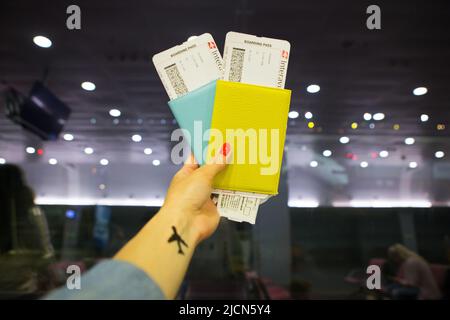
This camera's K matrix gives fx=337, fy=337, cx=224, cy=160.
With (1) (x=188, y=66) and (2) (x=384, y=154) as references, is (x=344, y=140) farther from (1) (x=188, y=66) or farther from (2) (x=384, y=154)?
(1) (x=188, y=66)

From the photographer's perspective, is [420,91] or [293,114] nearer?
[420,91]

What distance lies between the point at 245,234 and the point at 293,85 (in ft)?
4.73

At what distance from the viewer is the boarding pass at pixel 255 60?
75cm

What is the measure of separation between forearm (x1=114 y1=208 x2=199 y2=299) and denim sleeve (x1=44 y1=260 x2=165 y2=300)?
0.03 feet

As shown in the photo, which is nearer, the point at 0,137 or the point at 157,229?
the point at 157,229

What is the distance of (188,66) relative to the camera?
77 cm

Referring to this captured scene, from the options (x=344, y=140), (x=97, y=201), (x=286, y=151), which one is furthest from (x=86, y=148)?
(x=344, y=140)

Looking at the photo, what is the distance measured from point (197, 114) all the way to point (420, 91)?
2.76m

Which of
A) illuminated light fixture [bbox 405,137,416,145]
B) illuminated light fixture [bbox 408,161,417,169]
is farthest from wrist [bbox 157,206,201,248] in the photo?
illuminated light fixture [bbox 408,161,417,169]

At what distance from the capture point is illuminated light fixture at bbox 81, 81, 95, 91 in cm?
276

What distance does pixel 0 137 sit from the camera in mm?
3322

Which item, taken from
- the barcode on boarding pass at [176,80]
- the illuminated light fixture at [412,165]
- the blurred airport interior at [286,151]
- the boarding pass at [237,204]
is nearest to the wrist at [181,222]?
the boarding pass at [237,204]

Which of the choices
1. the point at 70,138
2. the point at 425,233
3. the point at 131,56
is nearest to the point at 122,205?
the point at 70,138

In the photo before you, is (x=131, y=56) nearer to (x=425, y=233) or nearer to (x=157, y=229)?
(x=157, y=229)
